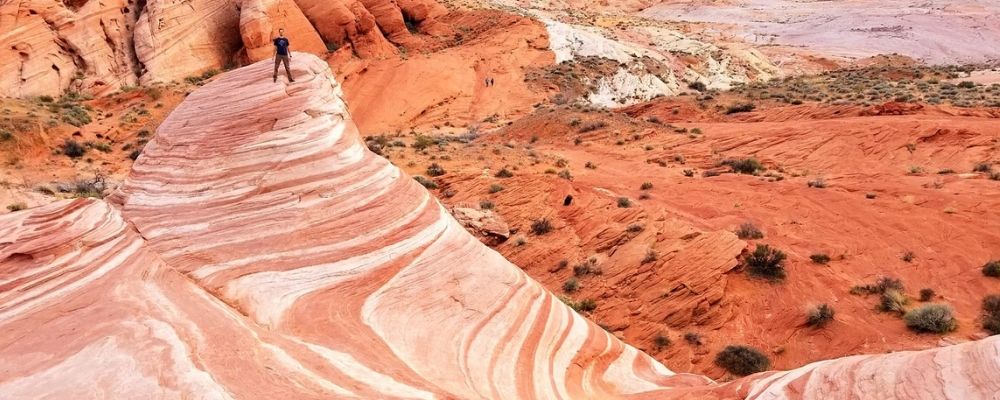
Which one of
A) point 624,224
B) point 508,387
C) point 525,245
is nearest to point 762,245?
point 624,224

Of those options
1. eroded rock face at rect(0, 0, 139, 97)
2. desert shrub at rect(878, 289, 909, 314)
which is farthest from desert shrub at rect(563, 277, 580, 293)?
eroded rock face at rect(0, 0, 139, 97)

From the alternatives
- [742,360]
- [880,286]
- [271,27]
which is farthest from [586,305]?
[271,27]

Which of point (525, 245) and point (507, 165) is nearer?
point (525, 245)

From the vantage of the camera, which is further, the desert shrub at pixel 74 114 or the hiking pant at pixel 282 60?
the desert shrub at pixel 74 114

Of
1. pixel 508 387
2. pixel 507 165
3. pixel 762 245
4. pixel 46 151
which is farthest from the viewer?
pixel 46 151

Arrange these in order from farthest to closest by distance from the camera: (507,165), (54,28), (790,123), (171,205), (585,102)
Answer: (585,102), (54,28), (790,123), (507,165), (171,205)

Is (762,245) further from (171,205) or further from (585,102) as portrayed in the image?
(585,102)

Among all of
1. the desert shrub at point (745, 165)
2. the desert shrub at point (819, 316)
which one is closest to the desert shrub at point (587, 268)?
the desert shrub at point (819, 316)

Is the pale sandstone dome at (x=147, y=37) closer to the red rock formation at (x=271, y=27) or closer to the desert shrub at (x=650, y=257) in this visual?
the red rock formation at (x=271, y=27)
